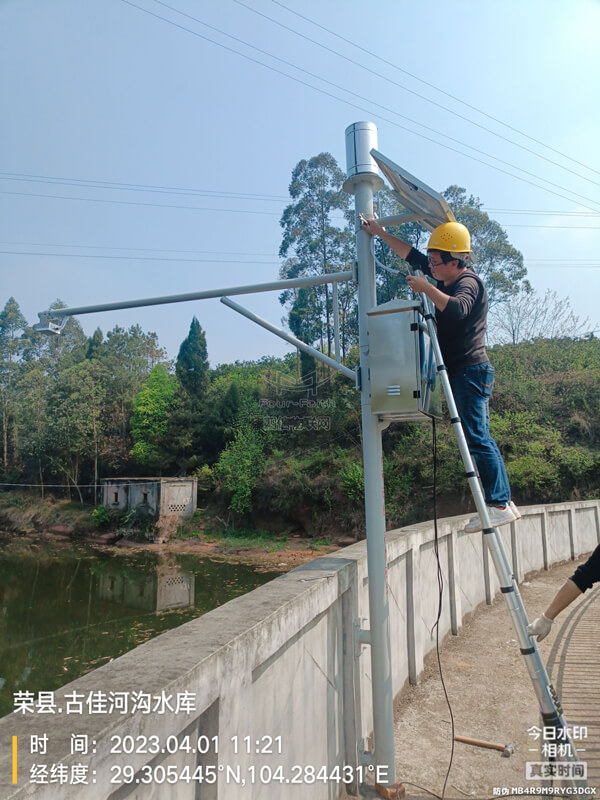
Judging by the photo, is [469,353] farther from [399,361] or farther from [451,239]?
[451,239]

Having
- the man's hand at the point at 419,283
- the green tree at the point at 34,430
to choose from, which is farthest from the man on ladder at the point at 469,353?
the green tree at the point at 34,430

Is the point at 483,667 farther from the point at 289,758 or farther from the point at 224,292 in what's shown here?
the point at 224,292

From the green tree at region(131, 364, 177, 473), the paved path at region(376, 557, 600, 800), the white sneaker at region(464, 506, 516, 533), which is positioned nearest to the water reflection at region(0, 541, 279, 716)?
the green tree at region(131, 364, 177, 473)

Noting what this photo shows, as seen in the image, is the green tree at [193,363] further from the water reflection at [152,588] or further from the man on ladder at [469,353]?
the man on ladder at [469,353]

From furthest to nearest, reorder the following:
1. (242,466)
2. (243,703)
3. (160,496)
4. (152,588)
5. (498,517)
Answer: (242,466), (160,496), (152,588), (498,517), (243,703)

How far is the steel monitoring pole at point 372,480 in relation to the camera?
3467 millimetres

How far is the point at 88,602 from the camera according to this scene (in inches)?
856

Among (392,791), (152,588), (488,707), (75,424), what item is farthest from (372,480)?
(75,424)

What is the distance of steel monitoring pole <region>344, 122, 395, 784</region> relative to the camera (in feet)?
11.4

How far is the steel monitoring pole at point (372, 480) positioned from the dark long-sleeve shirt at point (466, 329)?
0.50 m

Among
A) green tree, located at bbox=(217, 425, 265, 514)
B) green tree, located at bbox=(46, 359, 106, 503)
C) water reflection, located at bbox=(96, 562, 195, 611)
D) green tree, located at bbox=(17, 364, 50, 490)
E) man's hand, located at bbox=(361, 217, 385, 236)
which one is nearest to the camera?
man's hand, located at bbox=(361, 217, 385, 236)

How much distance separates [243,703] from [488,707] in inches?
130

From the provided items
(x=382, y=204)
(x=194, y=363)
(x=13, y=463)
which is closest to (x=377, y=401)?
(x=382, y=204)

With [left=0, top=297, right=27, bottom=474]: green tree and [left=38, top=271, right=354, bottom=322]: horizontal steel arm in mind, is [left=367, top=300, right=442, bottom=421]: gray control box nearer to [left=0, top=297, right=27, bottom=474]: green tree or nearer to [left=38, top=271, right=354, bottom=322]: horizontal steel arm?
[left=38, top=271, right=354, bottom=322]: horizontal steel arm
